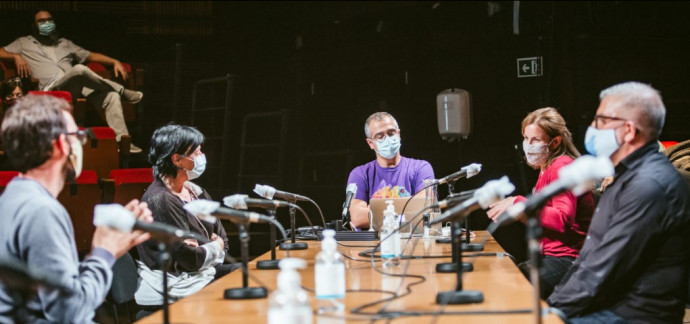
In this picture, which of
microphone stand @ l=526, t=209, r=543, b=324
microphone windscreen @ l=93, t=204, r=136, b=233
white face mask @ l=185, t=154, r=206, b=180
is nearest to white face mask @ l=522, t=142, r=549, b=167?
white face mask @ l=185, t=154, r=206, b=180

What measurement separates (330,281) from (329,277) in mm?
12

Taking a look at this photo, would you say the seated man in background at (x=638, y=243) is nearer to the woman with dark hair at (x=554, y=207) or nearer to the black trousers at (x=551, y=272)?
the woman with dark hair at (x=554, y=207)

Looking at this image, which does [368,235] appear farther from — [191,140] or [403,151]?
[403,151]

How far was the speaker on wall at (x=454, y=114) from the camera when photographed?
22.4 feet

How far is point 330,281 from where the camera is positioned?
2.00 meters

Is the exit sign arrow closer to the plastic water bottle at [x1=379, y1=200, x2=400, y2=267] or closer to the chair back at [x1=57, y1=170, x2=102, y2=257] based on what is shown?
the chair back at [x1=57, y1=170, x2=102, y2=257]

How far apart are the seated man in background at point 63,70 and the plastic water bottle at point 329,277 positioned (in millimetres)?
5353

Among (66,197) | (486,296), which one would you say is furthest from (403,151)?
(486,296)

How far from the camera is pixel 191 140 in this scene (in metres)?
3.54

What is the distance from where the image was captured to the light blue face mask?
441cm

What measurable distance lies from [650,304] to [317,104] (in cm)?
586

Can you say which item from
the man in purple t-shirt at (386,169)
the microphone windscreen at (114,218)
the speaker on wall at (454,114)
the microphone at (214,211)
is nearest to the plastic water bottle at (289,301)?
the microphone windscreen at (114,218)

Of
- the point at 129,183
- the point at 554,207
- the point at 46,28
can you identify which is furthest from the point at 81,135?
the point at 46,28

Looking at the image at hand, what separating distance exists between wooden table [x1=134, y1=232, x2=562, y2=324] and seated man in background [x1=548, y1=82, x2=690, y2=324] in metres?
0.23
